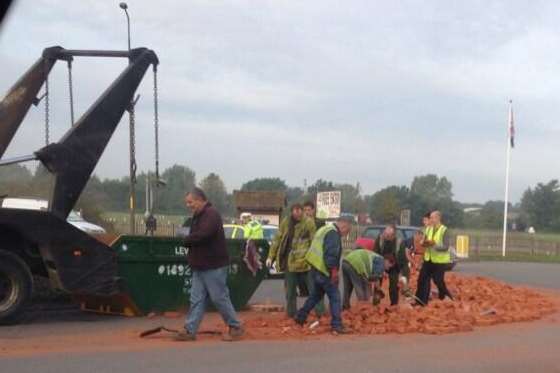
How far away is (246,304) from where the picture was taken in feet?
42.5

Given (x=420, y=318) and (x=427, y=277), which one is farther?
(x=427, y=277)

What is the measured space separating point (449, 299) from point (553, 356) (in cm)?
420

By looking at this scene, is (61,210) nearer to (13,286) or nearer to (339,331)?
(13,286)

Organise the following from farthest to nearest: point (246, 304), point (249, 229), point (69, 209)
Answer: point (249, 229) < point (246, 304) < point (69, 209)

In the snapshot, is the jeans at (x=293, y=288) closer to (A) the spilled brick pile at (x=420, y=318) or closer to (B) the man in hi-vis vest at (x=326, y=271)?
(A) the spilled brick pile at (x=420, y=318)

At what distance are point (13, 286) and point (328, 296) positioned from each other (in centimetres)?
399

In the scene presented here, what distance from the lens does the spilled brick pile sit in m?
10.6

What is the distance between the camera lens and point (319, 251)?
10531 mm

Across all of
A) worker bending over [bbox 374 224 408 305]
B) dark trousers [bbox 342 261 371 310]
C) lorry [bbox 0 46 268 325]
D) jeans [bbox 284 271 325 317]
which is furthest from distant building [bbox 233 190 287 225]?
jeans [bbox 284 271 325 317]

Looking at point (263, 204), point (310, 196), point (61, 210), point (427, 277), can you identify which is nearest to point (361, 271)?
point (427, 277)

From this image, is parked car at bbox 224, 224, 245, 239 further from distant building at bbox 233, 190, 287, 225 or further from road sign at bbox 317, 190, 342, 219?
distant building at bbox 233, 190, 287, 225

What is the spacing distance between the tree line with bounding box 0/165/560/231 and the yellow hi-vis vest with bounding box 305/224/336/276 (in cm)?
328

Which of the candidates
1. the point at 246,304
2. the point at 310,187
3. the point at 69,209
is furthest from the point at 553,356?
the point at 310,187

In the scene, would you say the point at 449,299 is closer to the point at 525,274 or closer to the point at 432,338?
the point at 432,338
